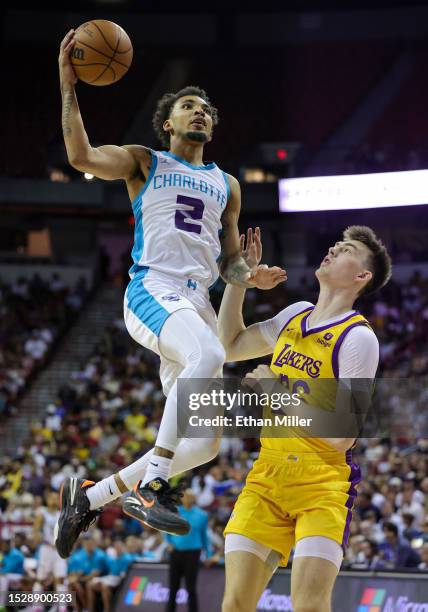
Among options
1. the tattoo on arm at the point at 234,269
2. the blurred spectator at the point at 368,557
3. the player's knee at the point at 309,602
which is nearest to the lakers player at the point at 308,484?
the player's knee at the point at 309,602

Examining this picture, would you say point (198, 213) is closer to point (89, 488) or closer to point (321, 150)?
point (89, 488)

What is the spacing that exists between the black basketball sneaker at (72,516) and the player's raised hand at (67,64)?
226 centimetres

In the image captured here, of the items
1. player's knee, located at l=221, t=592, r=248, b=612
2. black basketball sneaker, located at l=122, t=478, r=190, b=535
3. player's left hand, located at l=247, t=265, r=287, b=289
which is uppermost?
player's left hand, located at l=247, t=265, r=287, b=289

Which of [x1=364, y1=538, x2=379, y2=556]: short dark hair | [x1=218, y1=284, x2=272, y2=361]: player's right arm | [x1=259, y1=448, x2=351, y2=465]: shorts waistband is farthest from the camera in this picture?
[x1=364, y1=538, x2=379, y2=556]: short dark hair

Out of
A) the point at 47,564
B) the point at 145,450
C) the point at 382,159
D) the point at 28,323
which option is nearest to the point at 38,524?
the point at 47,564

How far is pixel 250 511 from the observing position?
4949mm

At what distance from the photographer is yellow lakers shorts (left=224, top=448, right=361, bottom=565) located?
4.84m

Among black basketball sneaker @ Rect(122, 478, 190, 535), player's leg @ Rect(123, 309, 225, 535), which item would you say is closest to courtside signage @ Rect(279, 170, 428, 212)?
player's leg @ Rect(123, 309, 225, 535)

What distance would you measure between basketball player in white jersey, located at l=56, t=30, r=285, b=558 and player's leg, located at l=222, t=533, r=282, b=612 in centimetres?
40

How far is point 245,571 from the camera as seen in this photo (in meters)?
4.82

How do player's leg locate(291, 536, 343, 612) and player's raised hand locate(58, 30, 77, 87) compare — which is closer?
player's leg locate(291, 536, 343, 612)

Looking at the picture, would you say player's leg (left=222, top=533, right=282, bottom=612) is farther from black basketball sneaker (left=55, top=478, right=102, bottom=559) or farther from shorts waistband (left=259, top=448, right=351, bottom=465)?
black basketball sneaker (left=55, top=478, right=102, bottom=559)

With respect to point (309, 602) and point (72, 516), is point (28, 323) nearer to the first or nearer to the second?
point (72, 516)

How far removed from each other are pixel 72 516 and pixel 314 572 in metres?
1.48
